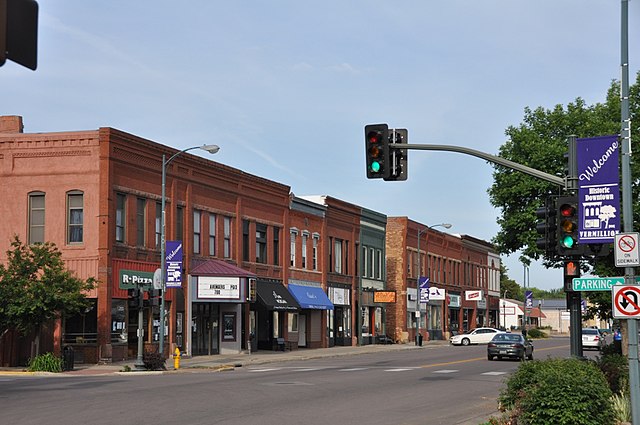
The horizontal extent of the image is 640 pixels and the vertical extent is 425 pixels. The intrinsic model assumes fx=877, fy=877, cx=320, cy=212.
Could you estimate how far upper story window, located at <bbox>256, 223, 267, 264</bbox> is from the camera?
5412cm

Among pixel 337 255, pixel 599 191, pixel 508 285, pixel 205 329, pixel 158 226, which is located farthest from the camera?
pixel 508 285

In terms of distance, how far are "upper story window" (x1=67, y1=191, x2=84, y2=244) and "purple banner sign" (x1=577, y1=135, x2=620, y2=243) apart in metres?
27.6

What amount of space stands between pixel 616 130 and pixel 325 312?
31475mm

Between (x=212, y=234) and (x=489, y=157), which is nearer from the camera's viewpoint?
(x=489, y=157)

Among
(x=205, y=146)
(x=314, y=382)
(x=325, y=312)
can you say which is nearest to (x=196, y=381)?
(x=314, y=382)

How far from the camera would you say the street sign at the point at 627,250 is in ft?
49.1

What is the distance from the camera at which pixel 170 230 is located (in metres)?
44.9

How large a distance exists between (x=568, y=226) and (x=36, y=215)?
29.0 metres

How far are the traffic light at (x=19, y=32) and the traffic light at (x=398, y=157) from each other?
13.6 m

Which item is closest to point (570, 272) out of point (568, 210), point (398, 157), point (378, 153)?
point (568, 210)

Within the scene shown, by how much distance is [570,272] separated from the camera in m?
18.8

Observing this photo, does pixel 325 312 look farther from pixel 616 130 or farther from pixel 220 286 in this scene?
pixel 616 130

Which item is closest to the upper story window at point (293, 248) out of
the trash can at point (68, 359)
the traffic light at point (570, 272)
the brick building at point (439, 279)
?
the brick building at point (439, 279)

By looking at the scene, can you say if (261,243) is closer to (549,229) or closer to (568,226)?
(549,229)
